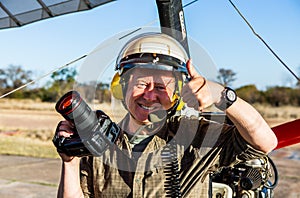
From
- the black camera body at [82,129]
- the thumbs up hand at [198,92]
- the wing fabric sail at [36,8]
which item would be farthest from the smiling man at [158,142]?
the wing fabric sail at [36,8]

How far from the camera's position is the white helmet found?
1768 millimetres

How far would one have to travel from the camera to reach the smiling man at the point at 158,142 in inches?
69.7

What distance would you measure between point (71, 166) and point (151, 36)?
65cm

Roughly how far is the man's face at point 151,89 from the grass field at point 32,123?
0.55 feet

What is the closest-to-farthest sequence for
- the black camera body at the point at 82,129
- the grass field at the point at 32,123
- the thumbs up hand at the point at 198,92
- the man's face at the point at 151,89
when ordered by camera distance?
the thumbs up hand at the point at 198,92, the black camera body at the point at 82,129, the man's face at the point at 151,89, the grass field at the point at 32,123

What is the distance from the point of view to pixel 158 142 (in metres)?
1.93

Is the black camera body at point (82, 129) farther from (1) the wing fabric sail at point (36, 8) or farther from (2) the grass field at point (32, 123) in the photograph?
(1) the wing fabric sail at point (36, 8)

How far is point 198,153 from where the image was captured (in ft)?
6.31

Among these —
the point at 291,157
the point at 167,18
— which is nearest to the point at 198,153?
the point at 167,18

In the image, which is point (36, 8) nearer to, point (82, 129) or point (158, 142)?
point (158, 142)

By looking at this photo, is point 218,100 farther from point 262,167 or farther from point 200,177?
point 262,167

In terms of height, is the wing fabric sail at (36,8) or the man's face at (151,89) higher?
the wing fabric sail at (36,8)

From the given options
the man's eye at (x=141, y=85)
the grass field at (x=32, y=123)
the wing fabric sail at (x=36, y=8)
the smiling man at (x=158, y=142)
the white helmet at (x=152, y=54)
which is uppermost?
the wing fabric sail at (x=36, y=8)

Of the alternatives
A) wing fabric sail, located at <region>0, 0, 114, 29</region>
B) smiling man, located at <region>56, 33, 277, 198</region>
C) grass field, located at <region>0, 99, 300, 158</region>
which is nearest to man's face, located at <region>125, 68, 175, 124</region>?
smiling man, located at <region>56, 33, 277, 198</region>
